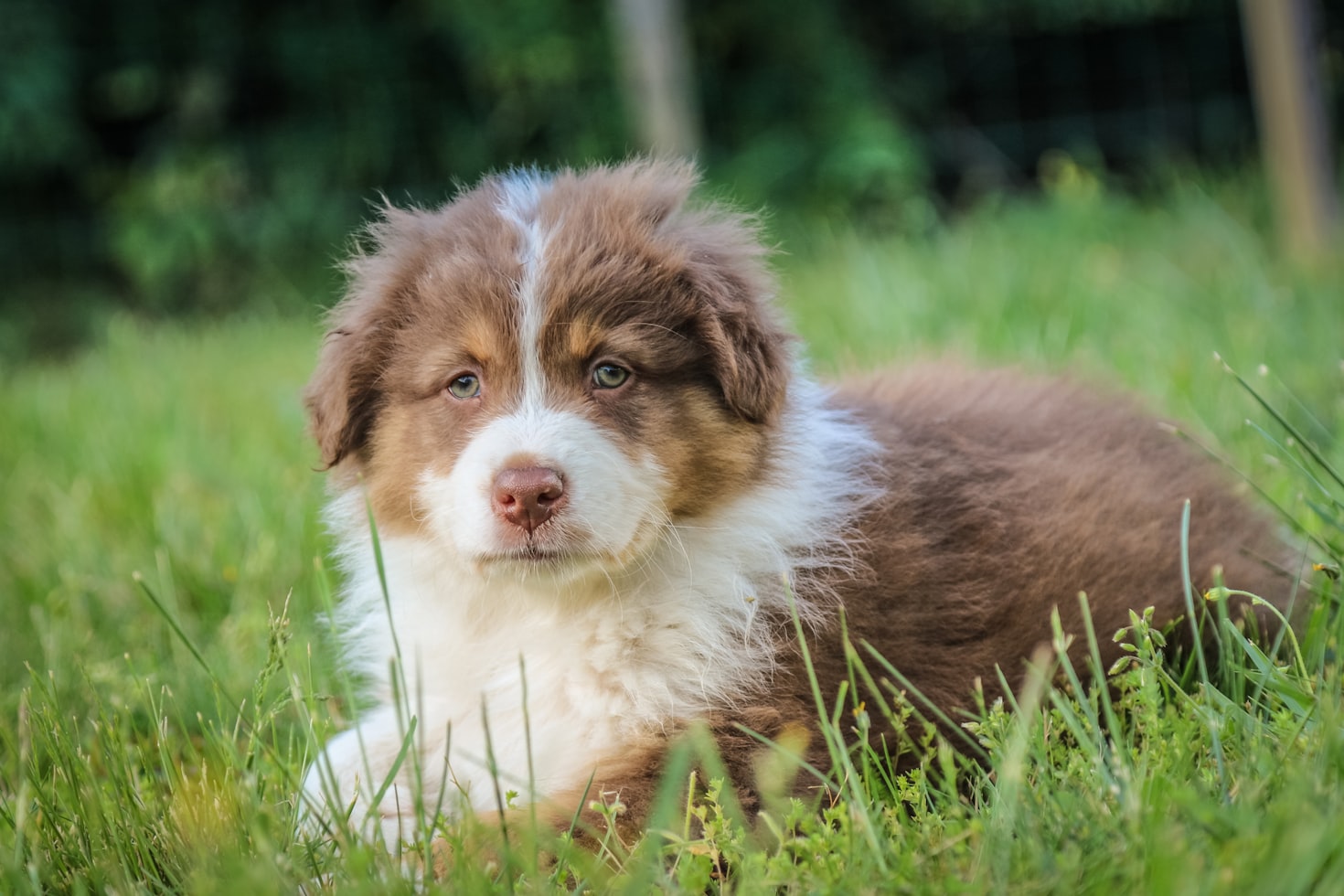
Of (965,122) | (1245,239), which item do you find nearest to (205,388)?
(1245,239)

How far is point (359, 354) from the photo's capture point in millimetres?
2877

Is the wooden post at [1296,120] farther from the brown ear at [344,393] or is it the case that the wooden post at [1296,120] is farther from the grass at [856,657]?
the brown ear at [344,393]

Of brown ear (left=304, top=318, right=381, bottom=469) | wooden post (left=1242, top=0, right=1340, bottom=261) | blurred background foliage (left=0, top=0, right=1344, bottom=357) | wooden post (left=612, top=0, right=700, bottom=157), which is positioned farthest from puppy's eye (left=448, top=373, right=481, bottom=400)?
blurred background foliage (left=0, top=0, right=1344, bottom=357)

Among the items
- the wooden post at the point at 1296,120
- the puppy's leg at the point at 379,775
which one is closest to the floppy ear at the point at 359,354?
the puppy's leg at the point at 379,775

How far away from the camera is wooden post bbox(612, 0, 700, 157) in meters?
8.77

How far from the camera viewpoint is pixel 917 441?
10.3ft

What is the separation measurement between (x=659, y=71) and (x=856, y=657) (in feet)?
23.6

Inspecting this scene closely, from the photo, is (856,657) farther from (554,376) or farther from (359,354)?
(359,354)

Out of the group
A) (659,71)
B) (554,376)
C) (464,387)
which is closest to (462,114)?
(659,71)

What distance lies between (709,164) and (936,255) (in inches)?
145

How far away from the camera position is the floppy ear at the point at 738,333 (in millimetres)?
2719

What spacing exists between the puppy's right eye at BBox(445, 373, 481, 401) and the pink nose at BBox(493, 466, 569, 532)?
30cm

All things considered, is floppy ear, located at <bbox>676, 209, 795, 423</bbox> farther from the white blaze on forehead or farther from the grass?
the grass

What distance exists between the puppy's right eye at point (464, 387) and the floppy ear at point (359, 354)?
0.74ft
